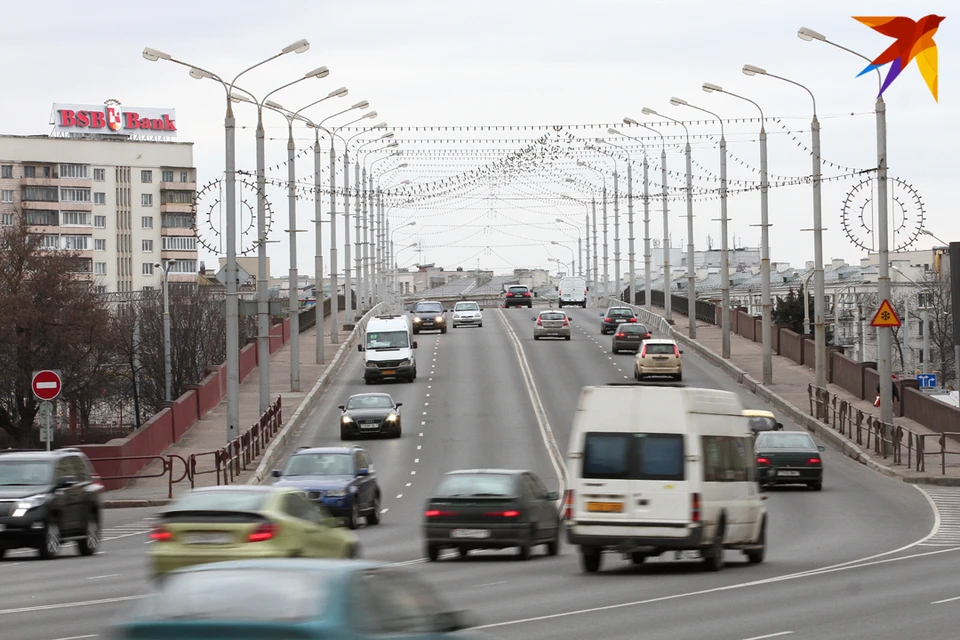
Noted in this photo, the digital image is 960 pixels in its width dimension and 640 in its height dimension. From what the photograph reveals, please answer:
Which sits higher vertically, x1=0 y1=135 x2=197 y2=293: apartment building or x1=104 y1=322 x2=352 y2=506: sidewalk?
x1=0 y1=135 x2=197 y2=293: apartment building

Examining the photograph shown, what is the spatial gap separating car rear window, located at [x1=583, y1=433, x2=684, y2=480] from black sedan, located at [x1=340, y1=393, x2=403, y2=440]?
1047 inches

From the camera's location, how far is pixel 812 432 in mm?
48594

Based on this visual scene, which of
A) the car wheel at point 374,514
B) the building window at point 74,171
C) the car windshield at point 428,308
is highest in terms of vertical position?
the building window at point 74,171

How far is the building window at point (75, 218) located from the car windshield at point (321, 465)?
121 meters

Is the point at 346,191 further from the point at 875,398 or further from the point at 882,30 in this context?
the point at 882,30

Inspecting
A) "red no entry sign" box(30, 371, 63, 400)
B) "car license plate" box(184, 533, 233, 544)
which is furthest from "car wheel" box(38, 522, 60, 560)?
"red no entry sign" box(30, 371, 63, 400)

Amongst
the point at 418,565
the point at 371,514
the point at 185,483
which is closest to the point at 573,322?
the point at 185,483

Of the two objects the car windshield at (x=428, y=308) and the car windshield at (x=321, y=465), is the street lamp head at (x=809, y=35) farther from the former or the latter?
the car windshield at (x=428, y=308)

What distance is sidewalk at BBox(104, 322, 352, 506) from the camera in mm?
37688

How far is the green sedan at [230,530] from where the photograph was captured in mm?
15938

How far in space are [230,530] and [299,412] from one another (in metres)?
34.7

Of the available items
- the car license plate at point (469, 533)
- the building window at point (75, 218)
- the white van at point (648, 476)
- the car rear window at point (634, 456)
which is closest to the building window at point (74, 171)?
the building window at point (75, 218)

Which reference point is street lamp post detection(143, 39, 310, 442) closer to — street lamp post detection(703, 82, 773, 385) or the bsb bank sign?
street lamp post detection(703, 82, 773, 385)

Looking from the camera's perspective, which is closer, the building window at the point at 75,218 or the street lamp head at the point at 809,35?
the street lamp head at the point at 809,35
